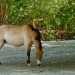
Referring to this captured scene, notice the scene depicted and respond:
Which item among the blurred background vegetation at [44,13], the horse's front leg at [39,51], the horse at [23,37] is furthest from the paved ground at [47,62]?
the blurred background vegetation at [44,13]

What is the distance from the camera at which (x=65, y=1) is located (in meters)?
18.9

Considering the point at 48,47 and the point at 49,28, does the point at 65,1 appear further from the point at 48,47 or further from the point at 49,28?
the point at 48,47

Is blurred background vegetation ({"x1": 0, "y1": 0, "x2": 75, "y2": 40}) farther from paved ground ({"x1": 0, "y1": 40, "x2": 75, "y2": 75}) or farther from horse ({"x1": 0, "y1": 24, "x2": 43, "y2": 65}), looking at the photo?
horse ({"x1": 0, "y1": 24, "x2": 43, "y2": 65})

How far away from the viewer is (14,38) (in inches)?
396

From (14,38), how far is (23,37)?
0.26 meters

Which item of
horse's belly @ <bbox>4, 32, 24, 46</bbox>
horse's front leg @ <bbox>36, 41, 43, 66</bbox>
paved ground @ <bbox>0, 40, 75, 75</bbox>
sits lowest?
paved ground @ <bbox>0, 40, 75, 75</bbox>

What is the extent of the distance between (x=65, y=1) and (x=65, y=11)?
490 mm

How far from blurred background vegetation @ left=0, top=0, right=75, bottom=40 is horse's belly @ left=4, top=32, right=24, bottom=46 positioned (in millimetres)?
7024

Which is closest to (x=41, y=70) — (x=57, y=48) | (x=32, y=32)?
(x=32, y=32)

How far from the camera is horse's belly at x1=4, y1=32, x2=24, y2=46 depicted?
998 cm

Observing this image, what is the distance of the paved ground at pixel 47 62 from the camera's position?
897 centimetres

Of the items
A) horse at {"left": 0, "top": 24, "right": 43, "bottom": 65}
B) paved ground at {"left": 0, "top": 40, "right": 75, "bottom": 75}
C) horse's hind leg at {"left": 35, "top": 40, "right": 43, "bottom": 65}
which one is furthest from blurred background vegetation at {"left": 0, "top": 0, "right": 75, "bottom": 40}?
horse's hind leg at {"left": 35, "top": 40, "right": 43, "bottom": 65}

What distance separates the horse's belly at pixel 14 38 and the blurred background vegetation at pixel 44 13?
23.0 ft

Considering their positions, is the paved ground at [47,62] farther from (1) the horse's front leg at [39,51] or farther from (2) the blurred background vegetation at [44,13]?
(2) the blurred background vegetation at [44,13]
